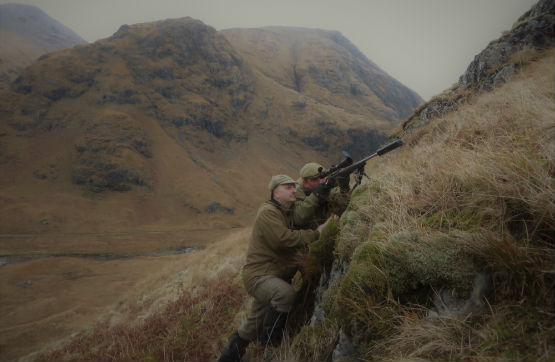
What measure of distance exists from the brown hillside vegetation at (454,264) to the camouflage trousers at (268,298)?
0.35m

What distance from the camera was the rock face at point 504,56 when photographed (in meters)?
8.47

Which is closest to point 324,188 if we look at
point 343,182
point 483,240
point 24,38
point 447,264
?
point 343,182

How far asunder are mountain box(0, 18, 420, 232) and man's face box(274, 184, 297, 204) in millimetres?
31544

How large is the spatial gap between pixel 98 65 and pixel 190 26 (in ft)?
71.6

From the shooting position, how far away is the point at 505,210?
1.65 meters

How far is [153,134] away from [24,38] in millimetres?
104374

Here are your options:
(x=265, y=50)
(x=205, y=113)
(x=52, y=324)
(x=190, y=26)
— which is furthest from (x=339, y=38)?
(x=52, y=324)

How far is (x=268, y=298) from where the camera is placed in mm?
2953

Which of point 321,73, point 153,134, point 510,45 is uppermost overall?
point 321,73

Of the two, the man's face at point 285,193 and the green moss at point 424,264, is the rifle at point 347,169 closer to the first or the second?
the man's face at point 285,193

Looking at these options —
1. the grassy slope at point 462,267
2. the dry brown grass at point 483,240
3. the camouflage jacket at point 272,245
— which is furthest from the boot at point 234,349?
the dry brown grass at point 483,240

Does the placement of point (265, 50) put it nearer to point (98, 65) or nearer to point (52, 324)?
point (98, 65)

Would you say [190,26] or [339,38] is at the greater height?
[339,38]

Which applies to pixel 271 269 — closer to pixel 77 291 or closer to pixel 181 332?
pixel 181 332
